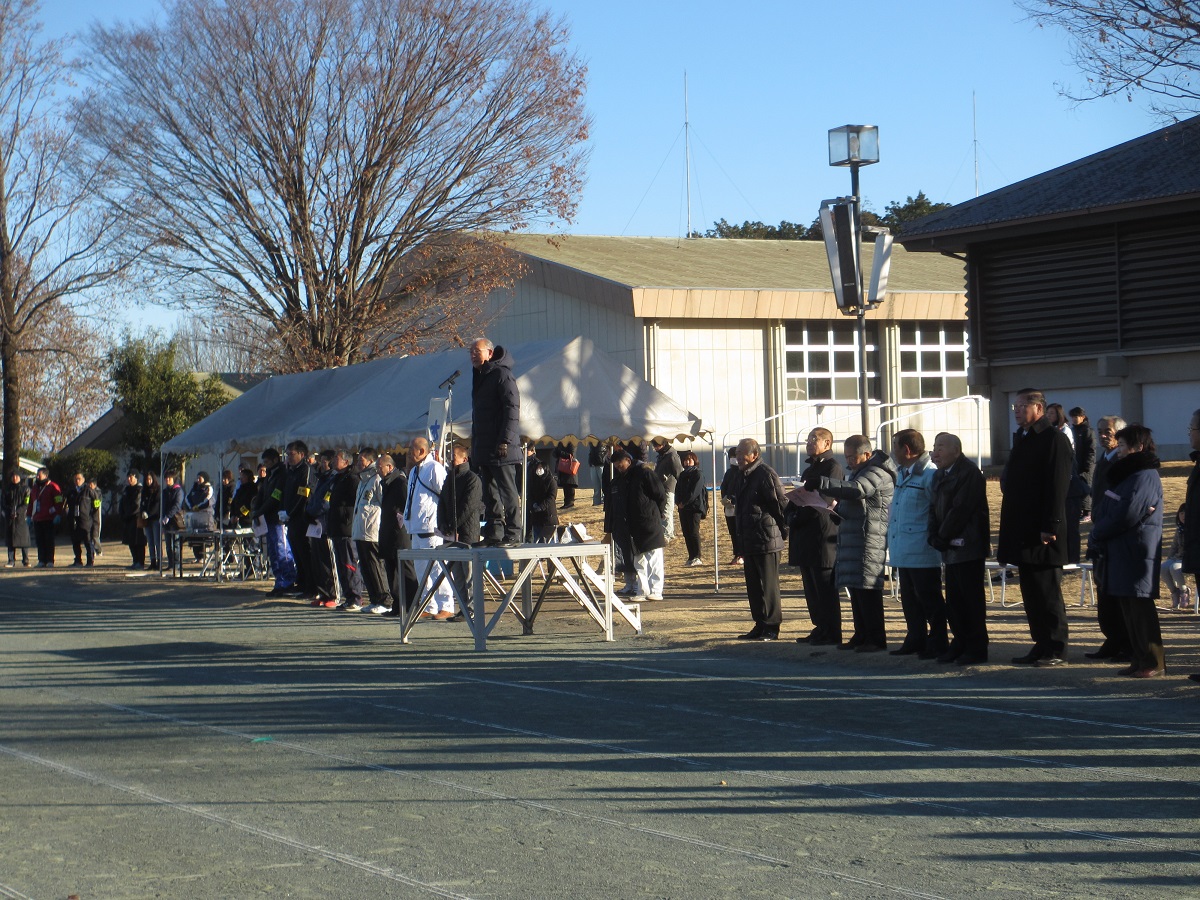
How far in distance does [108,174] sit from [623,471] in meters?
16.2

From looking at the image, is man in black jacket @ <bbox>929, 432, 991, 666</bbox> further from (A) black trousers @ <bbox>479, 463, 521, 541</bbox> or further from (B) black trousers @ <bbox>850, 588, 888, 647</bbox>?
(A) black trousers @ <bbox>479, 463, 521, 541</bbox>

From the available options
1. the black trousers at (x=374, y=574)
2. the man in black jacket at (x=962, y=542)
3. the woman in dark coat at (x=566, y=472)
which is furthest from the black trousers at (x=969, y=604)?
the woman in dark coat at (x=566, y=472)

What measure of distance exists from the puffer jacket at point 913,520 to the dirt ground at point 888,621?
833 mm

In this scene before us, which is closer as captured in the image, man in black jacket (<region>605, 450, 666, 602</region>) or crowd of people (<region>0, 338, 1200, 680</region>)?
crowd of people (<region>0, 338, 1200, 680</region>)

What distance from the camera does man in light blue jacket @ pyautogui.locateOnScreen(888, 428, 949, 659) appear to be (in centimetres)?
1212

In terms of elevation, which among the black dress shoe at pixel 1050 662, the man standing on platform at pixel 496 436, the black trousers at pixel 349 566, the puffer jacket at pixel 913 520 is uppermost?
the man standing on platform at pixel 496 436

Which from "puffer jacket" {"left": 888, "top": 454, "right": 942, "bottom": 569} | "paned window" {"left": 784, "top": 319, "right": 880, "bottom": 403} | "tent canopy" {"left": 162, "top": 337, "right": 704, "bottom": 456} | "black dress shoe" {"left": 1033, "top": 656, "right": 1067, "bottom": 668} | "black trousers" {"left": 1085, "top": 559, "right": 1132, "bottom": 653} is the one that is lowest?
"black dress shoe" {"left": 1033, "top": 656, "right": 1067, "bottom": 668}

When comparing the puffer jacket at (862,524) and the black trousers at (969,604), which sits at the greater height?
the puffer jacket at (862,524)

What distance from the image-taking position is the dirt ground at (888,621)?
1198 centimetres

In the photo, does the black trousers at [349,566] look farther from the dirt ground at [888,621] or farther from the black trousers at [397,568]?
the dirt ground at [888,621]

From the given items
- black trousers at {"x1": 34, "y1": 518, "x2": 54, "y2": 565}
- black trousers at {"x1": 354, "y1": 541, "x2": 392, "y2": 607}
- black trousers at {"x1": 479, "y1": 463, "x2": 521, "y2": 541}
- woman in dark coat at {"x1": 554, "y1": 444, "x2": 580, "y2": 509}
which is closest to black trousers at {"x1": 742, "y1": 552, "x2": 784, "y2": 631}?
black trousers at {"x1": 479, "y1": 463, "x2": 521, "y2": 541}

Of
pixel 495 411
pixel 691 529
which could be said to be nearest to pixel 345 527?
pixel 495 411

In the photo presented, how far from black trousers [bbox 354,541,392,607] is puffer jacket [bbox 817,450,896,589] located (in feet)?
23.1

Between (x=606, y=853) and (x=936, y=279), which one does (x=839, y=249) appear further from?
(x=936, y=279)
